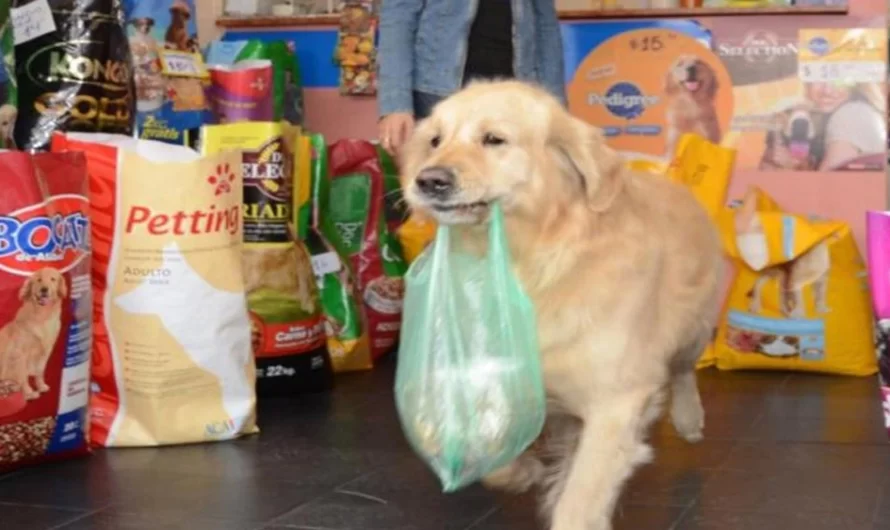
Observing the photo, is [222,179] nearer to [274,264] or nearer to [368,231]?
[274,264]

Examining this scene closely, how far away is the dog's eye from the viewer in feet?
7.10

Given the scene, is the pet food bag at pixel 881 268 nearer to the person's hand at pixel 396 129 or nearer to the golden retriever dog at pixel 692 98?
the person's hand at pixel 396 129

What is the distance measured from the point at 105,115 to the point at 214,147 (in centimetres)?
28

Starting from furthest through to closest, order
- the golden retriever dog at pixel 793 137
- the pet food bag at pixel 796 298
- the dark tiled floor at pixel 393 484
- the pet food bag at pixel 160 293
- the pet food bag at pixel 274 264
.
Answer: the golden retriever dog at pixel 793 137 < the pet food bag at pixel 796 298 < the pet food bag at pixel 274 264 < the pet food bag at pixel 160 293 < the dark tiled floor at pixel 393 484

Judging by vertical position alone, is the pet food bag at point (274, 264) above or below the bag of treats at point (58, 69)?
Result: below

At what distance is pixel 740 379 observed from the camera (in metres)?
3.80

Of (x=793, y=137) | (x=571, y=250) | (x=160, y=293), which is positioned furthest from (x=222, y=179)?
(x=793, y=137)

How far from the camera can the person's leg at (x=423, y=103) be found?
9.04ft

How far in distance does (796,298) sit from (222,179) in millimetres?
1739

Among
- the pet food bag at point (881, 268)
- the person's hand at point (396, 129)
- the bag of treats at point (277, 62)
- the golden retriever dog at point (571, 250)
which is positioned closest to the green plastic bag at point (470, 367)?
the golden retriever dog at point (571, 250)

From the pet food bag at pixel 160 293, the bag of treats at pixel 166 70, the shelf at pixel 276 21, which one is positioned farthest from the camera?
the shelf at pixel 276 21

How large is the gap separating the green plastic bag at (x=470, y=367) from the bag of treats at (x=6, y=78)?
48.6 inches

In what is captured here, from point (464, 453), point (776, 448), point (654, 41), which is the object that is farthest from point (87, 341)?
point (654, 41)

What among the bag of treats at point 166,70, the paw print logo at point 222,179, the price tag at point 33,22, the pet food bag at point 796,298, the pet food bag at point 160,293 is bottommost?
the pet food bag at point 796,298
